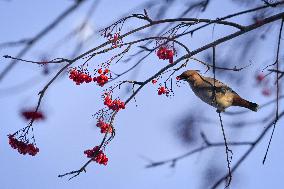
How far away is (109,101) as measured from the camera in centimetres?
361

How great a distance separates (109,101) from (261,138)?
1.35 metres

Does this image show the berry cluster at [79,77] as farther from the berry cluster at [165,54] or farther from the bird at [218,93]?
the bird at [218,93]

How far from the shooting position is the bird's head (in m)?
4.65

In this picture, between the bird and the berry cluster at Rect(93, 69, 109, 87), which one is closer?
the berry cluster at Rect(93, 69, 109, 87)

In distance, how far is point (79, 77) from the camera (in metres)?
3.69

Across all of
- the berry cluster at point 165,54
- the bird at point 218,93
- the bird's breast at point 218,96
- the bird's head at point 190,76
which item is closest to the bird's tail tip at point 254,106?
the bird at point 218,93

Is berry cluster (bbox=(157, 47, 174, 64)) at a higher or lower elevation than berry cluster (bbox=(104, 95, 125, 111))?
higher

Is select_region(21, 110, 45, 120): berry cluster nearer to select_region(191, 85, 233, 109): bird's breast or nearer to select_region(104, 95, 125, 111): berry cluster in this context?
select_region(104, 95, 125, 111): berry cluster

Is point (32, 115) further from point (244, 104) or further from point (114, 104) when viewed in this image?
point (244, 104)

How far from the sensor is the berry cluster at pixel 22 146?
11.6 feet

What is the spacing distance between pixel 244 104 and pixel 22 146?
2.49 metres

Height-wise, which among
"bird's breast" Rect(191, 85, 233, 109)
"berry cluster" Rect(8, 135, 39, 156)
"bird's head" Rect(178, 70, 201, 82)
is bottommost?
"berry cluster" Rect(8, 135, 39, 156)

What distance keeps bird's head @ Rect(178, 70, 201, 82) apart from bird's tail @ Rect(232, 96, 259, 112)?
0.54 m

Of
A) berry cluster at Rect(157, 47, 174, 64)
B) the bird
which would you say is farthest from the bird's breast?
berry cluster at Rect(157, 47, 174, 64)
